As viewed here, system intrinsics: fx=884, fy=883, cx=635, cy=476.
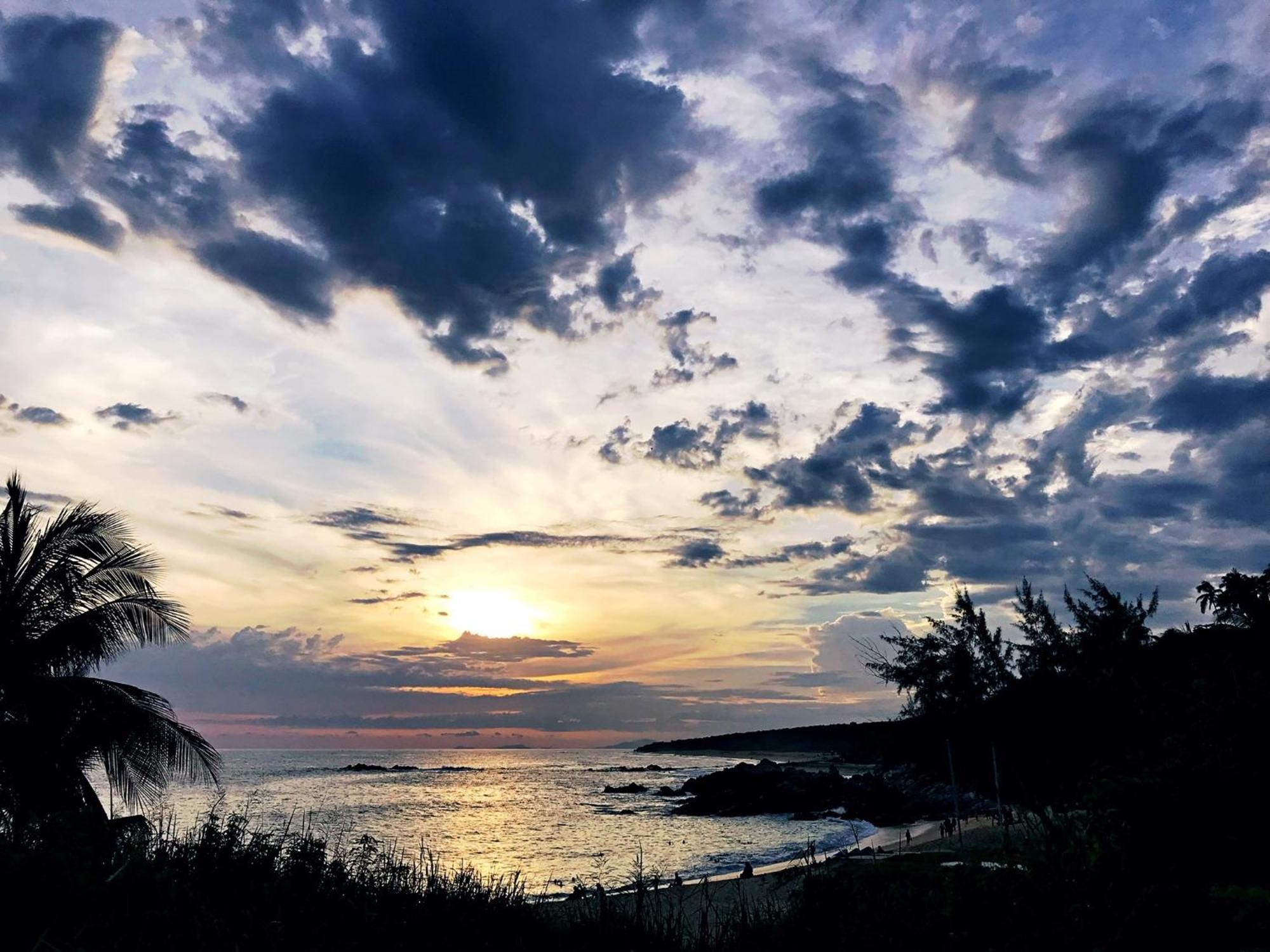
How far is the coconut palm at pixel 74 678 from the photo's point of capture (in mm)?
14766

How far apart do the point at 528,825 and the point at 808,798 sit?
2171cm

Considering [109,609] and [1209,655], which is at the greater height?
[109,609]

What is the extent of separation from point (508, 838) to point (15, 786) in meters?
32.3

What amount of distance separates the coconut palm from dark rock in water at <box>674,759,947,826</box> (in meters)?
43.0

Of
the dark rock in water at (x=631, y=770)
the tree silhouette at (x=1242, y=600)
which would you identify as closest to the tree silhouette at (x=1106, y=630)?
the tree silhouette at (x=1242, y=600)

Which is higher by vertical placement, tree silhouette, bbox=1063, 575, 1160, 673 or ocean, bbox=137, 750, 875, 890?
tree silhouette, bbox=1063, 575, 1160, 673

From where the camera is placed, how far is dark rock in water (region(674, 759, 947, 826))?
5594 centimetres

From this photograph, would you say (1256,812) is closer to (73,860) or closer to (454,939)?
(454,939)

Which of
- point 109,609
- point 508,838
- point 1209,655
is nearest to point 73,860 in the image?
point 1209,655

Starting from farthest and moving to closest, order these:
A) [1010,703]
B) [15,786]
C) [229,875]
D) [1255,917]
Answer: [1010,703] → [15,786] → [229,875] → [1255,917]

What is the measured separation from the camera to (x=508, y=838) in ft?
143

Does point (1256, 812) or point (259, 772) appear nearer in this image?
point (1256, 812)

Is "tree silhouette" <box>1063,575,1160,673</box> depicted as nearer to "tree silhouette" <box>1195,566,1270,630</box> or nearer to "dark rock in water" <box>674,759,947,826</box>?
"tree silhouette" <box>1195,566,1270,630</box>

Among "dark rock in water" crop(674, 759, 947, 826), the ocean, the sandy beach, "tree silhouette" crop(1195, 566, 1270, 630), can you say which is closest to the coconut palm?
the ocean
